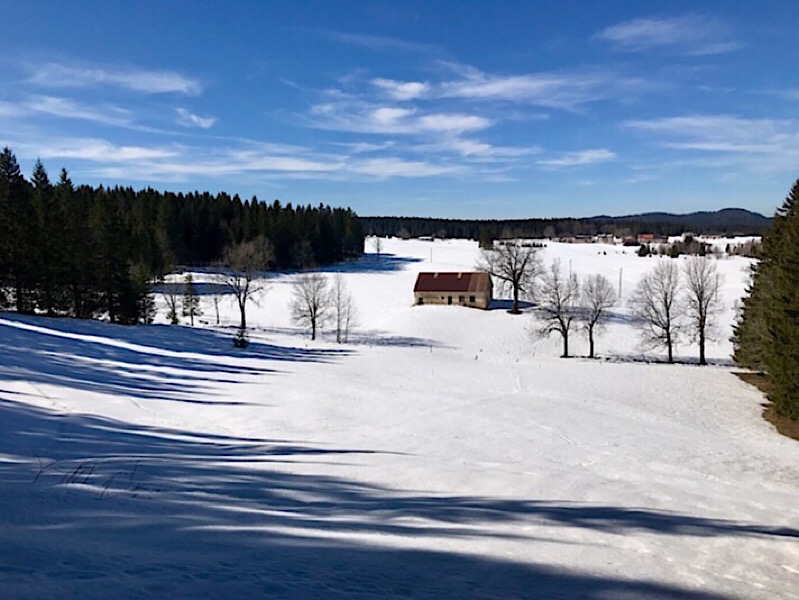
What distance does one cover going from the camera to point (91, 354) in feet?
84.2

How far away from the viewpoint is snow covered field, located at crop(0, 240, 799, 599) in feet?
19.0

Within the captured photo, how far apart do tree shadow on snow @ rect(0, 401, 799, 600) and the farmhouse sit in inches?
1794

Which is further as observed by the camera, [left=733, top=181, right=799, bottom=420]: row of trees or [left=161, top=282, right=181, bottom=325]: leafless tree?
[left=161, top=282, right=181, bottom=325]: leafless tree

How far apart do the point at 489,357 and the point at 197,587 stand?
1415 inches

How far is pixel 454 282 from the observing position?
2322 inches

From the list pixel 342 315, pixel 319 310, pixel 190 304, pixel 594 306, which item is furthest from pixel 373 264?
pixel 594 306

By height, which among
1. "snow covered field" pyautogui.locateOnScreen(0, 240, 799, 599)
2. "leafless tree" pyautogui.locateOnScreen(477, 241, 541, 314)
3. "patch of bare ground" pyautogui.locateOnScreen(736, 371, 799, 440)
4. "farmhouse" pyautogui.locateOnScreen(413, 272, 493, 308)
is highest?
"leafless tree" pyautogui.locateOnScreen(477, 241, 541, 314)

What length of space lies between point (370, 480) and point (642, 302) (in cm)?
4164

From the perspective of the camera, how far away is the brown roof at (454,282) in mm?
57719

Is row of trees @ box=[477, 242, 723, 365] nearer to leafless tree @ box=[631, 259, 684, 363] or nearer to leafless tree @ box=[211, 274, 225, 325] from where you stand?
leafless tree @ box=[631, 259, 684, 363]

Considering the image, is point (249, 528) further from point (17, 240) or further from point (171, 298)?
point (171, 298)

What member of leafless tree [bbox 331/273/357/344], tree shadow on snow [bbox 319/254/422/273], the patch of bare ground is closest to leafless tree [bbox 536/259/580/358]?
the patch of bare ground

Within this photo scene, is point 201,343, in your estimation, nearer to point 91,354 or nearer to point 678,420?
point 91,354

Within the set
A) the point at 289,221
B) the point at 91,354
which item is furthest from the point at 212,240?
the point at 91,354
